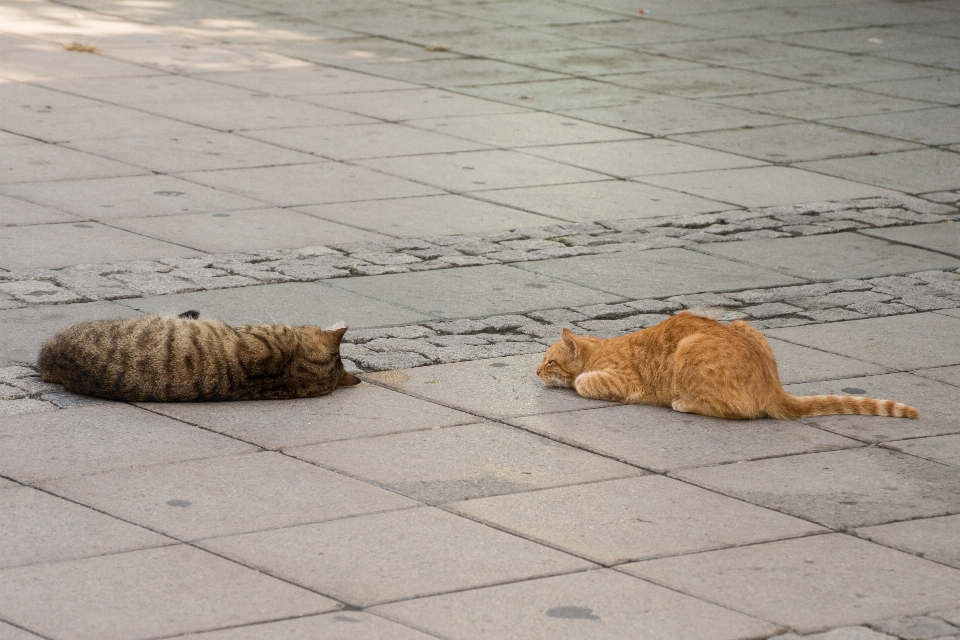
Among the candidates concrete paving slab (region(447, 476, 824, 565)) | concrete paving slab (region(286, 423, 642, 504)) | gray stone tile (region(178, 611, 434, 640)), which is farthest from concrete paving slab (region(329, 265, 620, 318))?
gray stone tile (region(178, 611, 434, 640))

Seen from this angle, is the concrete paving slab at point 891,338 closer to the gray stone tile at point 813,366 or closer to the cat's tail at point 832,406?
the gray stone tile at point 813,366

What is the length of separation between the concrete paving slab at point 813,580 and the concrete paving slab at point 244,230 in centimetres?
470

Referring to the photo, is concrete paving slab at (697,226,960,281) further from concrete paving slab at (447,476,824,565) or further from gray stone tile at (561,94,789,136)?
concrete paving slab at (447,476,824,565)

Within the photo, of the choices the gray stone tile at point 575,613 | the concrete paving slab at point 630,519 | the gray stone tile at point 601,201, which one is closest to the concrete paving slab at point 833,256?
the gray stone tile at point 601,201

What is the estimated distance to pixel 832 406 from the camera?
6.69 metres

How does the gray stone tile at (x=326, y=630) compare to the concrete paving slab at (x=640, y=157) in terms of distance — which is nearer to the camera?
the gray stone tile at (x=326, y=630)

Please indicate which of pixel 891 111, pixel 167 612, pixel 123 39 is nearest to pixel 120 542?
pixel 167 612

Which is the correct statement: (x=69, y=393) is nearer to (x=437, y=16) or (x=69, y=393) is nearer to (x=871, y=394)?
(x=871, y=394)

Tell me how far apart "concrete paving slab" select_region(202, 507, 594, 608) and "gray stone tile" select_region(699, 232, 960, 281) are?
4498 mm

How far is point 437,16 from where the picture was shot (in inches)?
750

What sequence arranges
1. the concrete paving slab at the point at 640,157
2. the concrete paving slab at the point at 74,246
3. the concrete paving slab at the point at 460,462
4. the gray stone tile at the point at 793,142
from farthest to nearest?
the gray stone tile at the point at 793,142, the concrete paving slab at the point at 640,157, the concrete paving slab at the point at 74,246, the concrete paving slab at the point at 460,462

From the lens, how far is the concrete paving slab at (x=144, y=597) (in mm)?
4477

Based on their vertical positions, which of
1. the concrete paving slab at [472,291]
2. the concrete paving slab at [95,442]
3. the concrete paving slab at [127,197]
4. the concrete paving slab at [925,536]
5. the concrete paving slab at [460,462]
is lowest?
the concrete paving slab at [95,442]

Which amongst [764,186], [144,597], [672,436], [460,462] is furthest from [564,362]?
[764,186]
